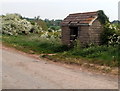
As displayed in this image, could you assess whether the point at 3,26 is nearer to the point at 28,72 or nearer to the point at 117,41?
the point at 117,41

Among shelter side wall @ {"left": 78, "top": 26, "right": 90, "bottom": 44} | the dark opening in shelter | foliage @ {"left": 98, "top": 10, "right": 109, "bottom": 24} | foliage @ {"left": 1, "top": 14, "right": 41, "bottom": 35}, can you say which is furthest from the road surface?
foliage @ {"left": 1, "top": 14, "right": 41, "bottom": 35}

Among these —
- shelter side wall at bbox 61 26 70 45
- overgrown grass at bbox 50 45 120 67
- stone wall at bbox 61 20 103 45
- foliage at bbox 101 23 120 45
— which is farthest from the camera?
shelter side wall at bbox 61 26 70 45

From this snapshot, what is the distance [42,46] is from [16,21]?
16.0m

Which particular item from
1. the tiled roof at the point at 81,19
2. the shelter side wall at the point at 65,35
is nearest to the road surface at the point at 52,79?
Answer: the tiled roof at the point at 81,19

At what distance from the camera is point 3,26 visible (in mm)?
37250

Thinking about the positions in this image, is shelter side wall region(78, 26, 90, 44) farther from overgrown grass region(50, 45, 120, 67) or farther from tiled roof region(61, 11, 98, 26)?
overgrown grass region(50, 45, 120, 67)

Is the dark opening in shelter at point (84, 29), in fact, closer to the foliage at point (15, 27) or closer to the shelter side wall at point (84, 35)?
the shelter side wall at point (84, 35)

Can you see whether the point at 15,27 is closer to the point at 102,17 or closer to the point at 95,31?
the point at 102,17

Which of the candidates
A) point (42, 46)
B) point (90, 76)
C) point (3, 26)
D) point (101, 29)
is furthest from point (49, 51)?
point (3, 26)

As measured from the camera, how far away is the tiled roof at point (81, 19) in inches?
803

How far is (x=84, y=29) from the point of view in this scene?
800 inches

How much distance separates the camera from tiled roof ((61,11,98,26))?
20.4 metres

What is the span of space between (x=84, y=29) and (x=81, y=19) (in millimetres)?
1514

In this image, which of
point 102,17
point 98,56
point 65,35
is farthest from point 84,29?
point 98,56
